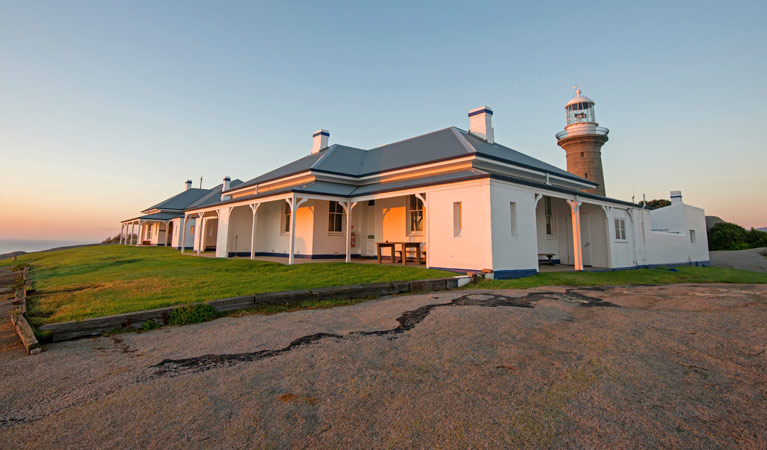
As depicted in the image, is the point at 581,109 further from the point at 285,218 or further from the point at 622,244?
the point at 285,218

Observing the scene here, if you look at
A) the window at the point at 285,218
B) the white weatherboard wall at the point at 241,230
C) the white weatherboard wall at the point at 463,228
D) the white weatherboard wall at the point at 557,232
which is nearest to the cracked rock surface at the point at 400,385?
the white weatherboard wall at the point at 463,228

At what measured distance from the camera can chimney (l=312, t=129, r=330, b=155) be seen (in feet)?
63.2

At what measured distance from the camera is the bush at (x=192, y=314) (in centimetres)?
489

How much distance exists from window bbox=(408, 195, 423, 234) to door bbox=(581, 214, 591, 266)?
6.77 meters

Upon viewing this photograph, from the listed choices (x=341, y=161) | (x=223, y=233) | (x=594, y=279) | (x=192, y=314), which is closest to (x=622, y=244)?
(x=594, y=279)

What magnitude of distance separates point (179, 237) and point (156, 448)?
98.4 feet

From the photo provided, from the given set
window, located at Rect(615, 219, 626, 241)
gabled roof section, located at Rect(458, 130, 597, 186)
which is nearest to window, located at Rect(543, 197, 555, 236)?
gabled roof section, located at Rect(458, 130, 597, 186)

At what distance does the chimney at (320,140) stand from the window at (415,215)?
8301 millimetres

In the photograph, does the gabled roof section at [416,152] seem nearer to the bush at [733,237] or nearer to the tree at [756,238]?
the bush at [733,237]

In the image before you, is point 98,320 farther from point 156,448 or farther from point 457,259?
point 457,259

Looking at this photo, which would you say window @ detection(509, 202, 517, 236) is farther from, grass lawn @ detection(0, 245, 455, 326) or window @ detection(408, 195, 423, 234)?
window @ detection(408, 195, 423, 234)

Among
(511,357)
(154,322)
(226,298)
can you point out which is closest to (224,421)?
(511,357)

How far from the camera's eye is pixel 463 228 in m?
10.1

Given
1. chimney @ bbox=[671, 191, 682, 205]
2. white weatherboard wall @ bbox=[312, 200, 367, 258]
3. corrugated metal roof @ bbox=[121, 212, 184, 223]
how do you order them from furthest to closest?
Answer: corrugated metal roof @ bbox=[121, 212, 184, 223]
chimney @ bbox=[671, 191, 682, 205]
white weatherboard wall @ bbox=[312, 200, 367, 258]
